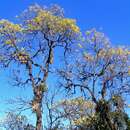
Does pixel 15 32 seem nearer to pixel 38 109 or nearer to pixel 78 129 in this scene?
pixel 38 109

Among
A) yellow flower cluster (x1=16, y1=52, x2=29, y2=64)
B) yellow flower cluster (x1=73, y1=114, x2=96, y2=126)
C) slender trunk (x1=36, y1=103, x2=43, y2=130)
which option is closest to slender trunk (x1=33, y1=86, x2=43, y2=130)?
slender trunk (x1=36, y1=103, x2=43, y2=130)

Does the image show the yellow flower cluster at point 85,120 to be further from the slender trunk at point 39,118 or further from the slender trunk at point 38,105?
the slender trunk at point 39,118

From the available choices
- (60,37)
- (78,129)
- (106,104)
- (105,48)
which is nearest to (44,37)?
(60,37)

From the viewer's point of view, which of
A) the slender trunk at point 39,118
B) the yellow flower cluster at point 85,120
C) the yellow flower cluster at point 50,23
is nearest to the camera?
the slender trunk at point 39,118

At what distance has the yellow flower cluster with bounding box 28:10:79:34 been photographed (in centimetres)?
A: 3020

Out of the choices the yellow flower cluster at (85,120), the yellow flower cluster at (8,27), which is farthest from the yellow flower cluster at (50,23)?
the yellow flower cluster at (85,120)

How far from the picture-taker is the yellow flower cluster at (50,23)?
3020 cm

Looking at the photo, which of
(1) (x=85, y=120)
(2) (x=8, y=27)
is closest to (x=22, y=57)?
(2) (x=8, y=27)

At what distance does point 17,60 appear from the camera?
1200 inches

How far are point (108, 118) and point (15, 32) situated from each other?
403 inches

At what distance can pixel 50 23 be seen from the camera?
30203mm

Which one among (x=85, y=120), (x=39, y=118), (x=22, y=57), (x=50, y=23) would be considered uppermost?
(x=50, y=23)

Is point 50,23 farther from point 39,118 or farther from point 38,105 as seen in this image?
point 39,118

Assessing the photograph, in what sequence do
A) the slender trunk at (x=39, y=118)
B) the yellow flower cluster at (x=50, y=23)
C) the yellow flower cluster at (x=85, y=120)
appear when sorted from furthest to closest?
the yellow flower cluster at (x=85, y=120)
the yellow flower cluster at (x=50, y=23)
the slender trunk at (x=39, y=118)
